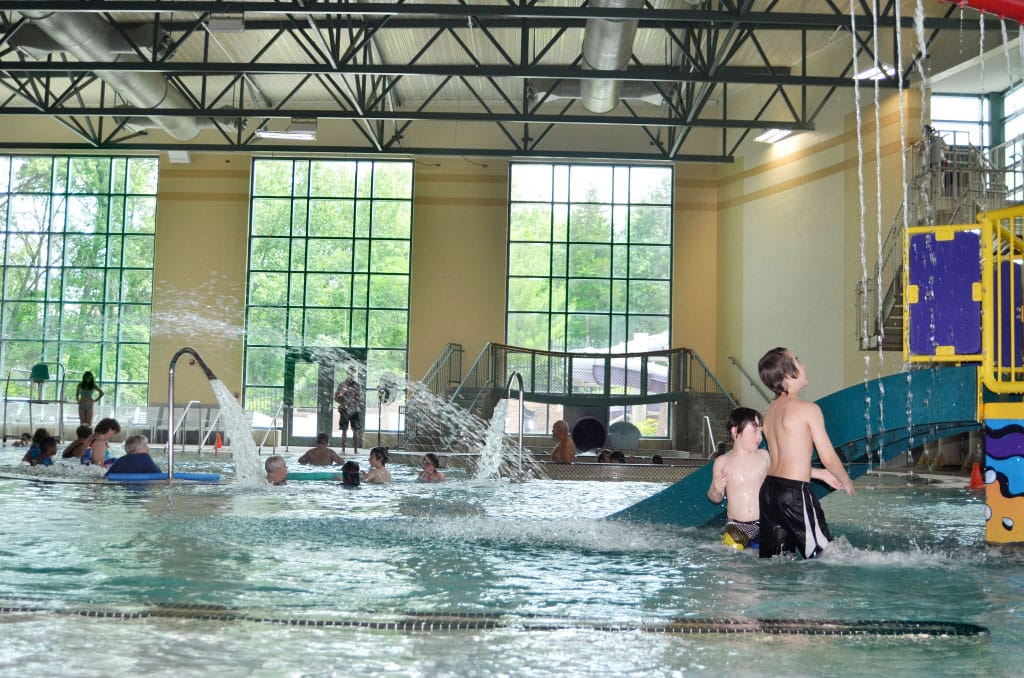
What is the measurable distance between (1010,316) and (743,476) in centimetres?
207

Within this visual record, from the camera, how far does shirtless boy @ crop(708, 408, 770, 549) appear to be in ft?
19.9

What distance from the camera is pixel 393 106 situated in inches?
962

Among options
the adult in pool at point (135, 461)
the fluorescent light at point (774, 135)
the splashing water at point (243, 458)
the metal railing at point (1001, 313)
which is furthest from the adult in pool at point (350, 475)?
the fluorescent light at point (774, 135)

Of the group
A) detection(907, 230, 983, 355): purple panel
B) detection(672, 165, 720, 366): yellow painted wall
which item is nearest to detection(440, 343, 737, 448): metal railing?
detection(672, 165, 720, 366): yellow painted wall

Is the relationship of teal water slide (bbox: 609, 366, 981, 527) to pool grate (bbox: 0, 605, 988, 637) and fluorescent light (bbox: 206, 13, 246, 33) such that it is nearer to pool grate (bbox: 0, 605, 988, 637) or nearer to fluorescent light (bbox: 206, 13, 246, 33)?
pool grate (bbox: 0, 605, 988, 637)

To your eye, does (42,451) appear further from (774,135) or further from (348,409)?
(774,135)

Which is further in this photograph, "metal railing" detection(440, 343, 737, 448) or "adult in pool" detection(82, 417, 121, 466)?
"metal railing" detection(440, 343, 737, 448)

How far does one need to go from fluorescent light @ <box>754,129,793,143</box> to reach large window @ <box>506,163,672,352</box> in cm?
445

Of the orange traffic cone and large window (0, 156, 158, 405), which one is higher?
large window (0, 156, 158, 405)

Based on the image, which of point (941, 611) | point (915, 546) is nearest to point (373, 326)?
point (915, 546)

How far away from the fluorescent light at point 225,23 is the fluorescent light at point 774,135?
10.9 meters

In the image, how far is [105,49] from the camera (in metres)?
15.6

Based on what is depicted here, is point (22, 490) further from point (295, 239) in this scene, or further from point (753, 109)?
point (753, 109)

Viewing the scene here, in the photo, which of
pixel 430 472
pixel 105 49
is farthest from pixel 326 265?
pixel 430 472
